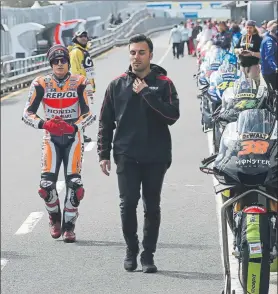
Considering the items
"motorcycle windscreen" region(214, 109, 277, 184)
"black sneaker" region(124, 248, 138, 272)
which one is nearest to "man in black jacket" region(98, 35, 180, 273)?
"black sneaker" region(124, 248, 138, 272)

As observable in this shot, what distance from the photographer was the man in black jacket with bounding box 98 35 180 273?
7.96 meters

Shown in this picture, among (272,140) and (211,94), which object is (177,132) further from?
(272,140)

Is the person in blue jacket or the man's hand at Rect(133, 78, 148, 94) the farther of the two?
the person in blue jacket

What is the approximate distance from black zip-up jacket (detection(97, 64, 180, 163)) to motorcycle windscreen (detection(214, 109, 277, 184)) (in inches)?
40.9

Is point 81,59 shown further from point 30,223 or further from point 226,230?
point 226,230

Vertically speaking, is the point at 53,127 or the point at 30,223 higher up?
the point at 53,127

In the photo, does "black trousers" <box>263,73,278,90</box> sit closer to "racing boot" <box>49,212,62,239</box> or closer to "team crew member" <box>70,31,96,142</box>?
"team crew member" <box>70,31,96,142</box>

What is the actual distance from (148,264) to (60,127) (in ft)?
6.14

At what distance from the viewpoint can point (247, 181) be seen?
6.70 m

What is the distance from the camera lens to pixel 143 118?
7992 mm

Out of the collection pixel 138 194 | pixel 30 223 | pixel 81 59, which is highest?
pixel 138 194

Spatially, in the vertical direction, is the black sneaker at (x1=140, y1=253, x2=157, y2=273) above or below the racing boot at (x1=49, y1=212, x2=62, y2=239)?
above

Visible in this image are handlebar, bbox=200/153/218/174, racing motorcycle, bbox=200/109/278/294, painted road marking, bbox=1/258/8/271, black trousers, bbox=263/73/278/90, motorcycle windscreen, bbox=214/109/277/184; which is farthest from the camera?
black trousers, bbox=263/73/278/90

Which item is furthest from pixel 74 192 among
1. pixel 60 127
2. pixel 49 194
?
pixel 60 127
